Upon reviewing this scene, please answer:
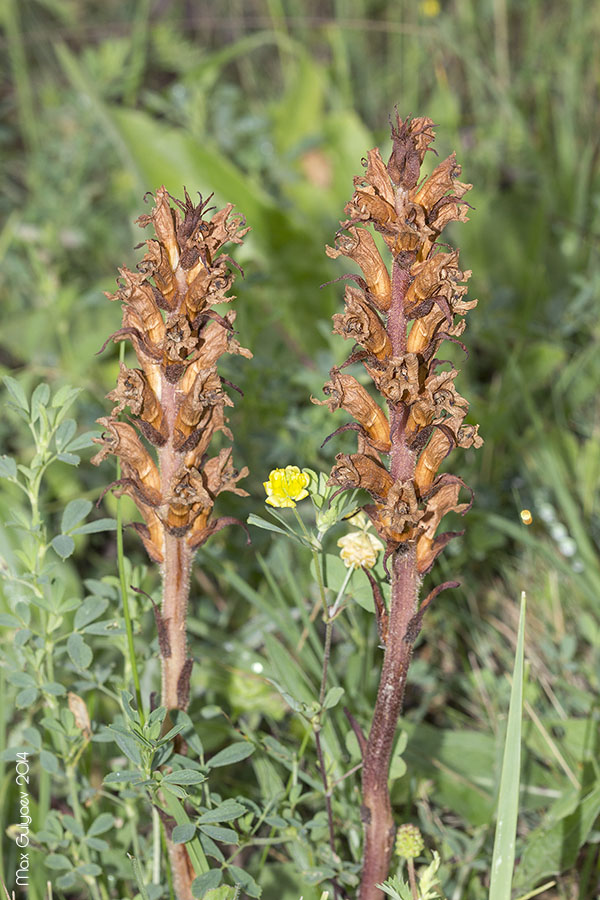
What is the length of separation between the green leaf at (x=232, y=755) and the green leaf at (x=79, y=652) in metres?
0.35

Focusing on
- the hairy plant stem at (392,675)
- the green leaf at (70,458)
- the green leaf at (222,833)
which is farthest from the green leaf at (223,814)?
the green leaf at (70,458)

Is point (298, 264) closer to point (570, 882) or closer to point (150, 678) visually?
point (150, 678)

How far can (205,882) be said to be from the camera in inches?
65.6

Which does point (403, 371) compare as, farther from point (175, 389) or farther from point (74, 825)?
point (74, 825)

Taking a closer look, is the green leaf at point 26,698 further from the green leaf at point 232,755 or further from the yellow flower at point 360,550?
the yellow flower at point 360,550

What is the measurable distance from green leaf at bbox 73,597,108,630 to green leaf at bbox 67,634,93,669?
0.03m

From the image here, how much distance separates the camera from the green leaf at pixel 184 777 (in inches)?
63.7

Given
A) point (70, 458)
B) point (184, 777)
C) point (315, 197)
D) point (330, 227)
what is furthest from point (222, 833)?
point (315, 197)

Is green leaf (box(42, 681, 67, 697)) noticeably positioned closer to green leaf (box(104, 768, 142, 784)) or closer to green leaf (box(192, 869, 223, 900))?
green leaf (box(104, 768, 142, 784))

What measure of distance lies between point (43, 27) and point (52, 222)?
2.65 m

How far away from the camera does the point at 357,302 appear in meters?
1.57

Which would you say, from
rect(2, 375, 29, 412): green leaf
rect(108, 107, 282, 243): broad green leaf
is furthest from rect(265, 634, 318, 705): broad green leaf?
rect(108, 107, 282, 243): broad green leaf

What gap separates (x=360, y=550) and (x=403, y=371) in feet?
1.42

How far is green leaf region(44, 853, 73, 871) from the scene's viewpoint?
189cm
